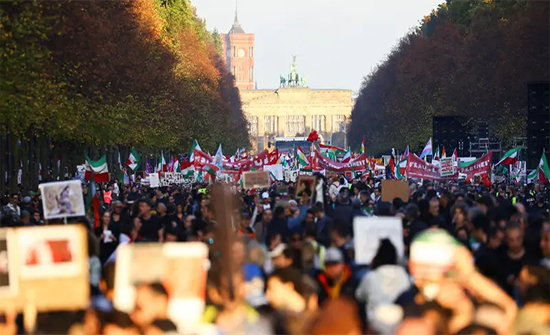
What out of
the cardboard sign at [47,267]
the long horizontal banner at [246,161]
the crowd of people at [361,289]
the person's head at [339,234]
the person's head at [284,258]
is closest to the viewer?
the crowd of people at [361,289]

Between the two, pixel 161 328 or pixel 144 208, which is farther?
pixel 144 208

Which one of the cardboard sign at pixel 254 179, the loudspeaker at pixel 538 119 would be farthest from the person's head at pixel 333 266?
the loudspeaker at pixel 538 119

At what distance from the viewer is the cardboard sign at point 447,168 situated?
3391 centimetres

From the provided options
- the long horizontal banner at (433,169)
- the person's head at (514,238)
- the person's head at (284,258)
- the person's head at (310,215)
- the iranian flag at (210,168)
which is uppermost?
the person's head at (514,238)

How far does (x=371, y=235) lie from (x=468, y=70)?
166 ft

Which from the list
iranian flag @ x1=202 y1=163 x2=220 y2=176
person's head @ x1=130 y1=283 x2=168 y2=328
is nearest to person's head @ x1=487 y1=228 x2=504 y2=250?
person's head @ x1=130 y1=283 x2=168 y2=328

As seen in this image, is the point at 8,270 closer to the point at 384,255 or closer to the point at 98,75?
the point at 384,255

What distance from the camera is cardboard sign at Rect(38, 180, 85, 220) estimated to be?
20031 millimetres

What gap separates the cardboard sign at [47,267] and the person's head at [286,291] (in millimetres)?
2233

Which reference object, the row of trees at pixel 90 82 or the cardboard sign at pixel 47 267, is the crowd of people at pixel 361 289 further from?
the row of trees at pixel 90 82

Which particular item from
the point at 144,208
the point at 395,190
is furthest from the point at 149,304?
the point at 395,190

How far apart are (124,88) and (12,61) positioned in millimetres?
15999

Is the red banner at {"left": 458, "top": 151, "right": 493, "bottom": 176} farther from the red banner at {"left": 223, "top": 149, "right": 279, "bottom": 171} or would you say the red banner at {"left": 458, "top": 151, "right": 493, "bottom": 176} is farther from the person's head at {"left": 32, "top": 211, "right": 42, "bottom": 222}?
the person's head at {"left": 32, "top": 211, "right": 42, "bottom": 222}

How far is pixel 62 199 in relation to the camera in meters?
20.2
